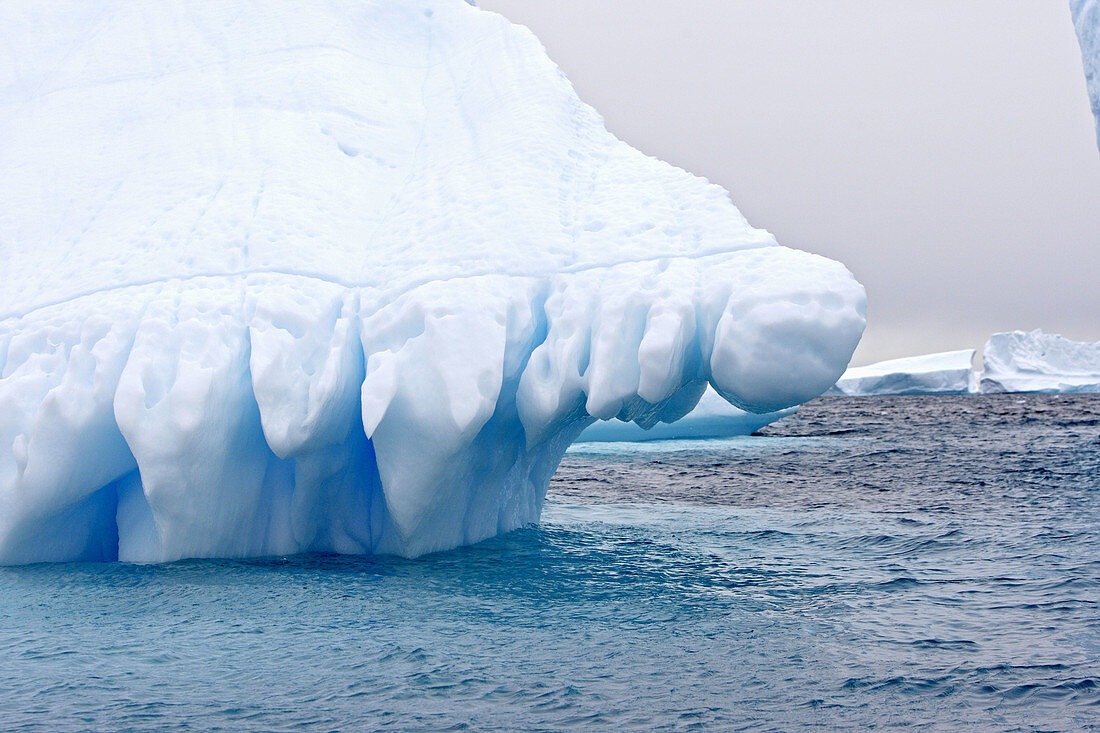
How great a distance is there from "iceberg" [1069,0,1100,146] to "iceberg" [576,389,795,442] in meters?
6.60

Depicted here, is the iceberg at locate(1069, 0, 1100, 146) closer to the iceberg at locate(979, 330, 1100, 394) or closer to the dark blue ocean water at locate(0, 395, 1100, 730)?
the dark blue ocean water at locate(0, 395, 1100, 730)

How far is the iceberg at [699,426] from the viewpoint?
17891 mm

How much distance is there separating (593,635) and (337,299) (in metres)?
2.15

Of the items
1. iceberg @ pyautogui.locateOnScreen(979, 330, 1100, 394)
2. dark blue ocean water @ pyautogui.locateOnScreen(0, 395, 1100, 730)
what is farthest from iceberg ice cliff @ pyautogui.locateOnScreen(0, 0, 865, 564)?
iceberg @ pyautogui.locateOnScreen(979, 330, 1100, 394)

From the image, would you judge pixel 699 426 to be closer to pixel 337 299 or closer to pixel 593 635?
pixel 337 299

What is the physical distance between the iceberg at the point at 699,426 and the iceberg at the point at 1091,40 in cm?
660

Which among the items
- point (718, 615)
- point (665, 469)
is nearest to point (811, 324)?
point (718, 615)

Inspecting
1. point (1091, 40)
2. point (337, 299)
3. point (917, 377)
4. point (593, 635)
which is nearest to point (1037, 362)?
point (917, 377)

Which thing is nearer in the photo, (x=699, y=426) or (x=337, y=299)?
(x=337, y=299)

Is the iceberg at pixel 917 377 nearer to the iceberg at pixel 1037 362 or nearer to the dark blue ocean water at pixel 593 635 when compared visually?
the iceberg at pixel 1037 362

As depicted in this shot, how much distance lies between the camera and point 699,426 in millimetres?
19312

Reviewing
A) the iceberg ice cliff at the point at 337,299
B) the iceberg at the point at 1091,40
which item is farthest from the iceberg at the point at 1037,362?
the iceberg ice cliff at the point at 337,299

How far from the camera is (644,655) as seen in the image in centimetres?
354

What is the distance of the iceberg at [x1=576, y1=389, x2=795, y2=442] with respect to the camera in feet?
58.7
